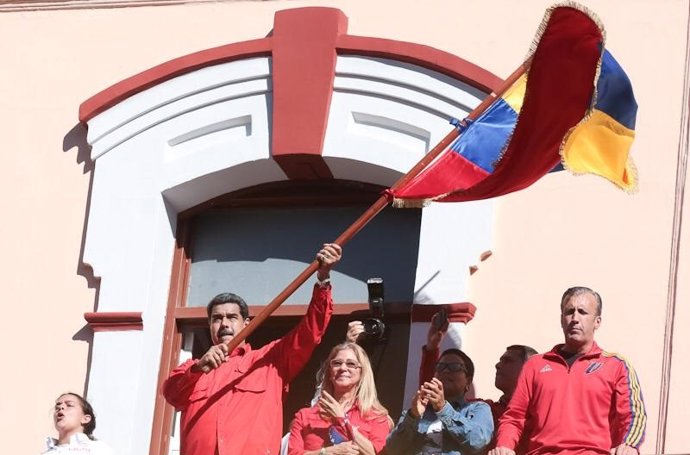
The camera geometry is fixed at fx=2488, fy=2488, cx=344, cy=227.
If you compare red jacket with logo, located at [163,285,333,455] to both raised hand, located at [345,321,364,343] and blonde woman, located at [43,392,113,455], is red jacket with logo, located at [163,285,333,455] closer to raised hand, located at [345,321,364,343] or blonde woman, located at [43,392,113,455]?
raised hand, located at [345,321,364,343]

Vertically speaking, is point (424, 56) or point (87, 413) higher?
point (424, 56)

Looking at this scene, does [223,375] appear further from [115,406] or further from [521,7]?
[521,7]

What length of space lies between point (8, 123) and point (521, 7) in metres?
3.26

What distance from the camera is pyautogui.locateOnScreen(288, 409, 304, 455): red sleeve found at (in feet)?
42.4

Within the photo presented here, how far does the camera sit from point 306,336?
13.2 m

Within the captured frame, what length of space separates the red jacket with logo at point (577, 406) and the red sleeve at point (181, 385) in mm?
1729

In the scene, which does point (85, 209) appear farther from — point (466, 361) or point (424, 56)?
point (466, 361)

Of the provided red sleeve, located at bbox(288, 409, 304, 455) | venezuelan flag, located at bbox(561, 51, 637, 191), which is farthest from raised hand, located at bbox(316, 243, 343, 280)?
venezuelan flag, located at bbox(561, 51, 637, 191)

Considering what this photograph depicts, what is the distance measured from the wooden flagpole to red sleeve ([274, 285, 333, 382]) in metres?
0.17

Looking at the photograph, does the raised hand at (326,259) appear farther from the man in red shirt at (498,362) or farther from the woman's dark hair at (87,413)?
the woman's dark hair at (87,413)

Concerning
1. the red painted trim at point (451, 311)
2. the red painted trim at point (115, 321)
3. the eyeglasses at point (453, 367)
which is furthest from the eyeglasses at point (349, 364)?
the red painted trim at point (115, 321)

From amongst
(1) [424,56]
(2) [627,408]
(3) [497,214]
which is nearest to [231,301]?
(3) [497,214]

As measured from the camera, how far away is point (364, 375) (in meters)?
13.1

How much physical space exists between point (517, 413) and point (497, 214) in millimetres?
2169
